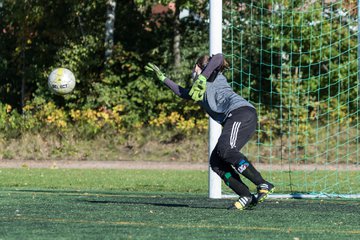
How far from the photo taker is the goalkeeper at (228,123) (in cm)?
946

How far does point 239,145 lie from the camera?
9.53m

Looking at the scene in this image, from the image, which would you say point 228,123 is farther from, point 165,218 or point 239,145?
point 165,218

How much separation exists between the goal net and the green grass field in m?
7.14

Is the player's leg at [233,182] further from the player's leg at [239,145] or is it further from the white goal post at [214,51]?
the white goal post at [214,51]

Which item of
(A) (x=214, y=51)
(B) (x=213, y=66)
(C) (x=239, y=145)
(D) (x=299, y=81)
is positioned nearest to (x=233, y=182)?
(C) (x=239, y=145)

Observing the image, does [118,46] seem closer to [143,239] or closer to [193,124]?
[193,124]

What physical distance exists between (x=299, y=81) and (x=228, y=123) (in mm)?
9560

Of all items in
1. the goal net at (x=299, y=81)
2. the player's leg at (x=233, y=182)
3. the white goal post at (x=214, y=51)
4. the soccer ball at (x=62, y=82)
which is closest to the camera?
the player's leg at (x=233, y=182)

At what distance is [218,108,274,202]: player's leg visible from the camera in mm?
9453

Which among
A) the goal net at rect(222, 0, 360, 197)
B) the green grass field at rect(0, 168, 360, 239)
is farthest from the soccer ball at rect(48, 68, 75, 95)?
the goal net at rect(222, 0, 360, 197)

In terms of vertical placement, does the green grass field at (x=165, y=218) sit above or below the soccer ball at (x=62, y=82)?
below

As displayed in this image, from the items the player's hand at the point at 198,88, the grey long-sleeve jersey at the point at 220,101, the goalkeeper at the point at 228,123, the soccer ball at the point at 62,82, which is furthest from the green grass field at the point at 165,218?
the soccer ball at the point at 62,82

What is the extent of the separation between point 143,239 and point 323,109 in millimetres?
14660

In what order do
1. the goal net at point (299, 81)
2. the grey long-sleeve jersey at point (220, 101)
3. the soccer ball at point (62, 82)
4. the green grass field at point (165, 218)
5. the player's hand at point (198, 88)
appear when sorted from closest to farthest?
the green grass field at point (165, 218)
the player's hand at point (198, 88)
the grey long-sleeve jersey at point (220, 101)
the soccer ball at point (62, 82)
the goal net at point (299, 81)
